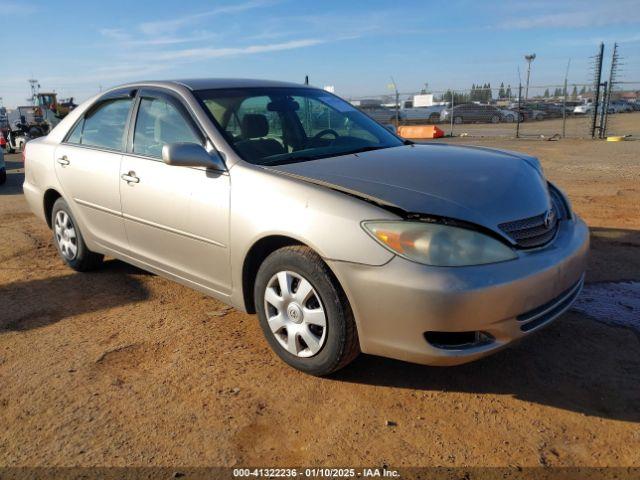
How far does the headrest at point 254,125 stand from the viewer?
139 inches

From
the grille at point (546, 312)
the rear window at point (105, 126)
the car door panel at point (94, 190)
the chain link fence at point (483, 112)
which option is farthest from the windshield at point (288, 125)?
the chain link fence at point (483, 112)

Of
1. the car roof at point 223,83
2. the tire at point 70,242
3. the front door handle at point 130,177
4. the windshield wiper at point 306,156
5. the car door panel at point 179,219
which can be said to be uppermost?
the car roof at point 223,83

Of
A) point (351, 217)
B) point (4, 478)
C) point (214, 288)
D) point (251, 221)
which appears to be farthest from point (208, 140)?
point (4, 478)

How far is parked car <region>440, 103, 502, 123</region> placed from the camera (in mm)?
28964

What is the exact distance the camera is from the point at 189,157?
3168 mm

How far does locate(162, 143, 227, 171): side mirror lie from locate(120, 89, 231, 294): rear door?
68 mm

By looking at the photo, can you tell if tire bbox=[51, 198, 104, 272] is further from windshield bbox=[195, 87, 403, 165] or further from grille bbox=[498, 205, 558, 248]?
grille bbox=[498, 205, 558, 248]

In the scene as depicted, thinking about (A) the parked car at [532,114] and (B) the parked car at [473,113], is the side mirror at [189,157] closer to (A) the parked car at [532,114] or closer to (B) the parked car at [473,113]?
(B) the parked car at [473,113]

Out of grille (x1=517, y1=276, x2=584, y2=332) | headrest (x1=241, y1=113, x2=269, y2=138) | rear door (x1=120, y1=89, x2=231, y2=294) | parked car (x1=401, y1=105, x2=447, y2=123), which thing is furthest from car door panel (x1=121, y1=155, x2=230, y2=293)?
parked car (x1=401, y1=105, x2=447, y2=123)

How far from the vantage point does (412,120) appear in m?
31.7

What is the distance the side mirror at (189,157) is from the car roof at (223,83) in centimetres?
73

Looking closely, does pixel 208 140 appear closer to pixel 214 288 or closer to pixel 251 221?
pixel 251 221

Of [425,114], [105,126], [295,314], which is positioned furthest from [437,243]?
[425,114]

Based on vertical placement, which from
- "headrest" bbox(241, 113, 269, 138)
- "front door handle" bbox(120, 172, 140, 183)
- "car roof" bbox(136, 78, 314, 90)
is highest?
"car roof" bbox(136, 78, 314, 90)
